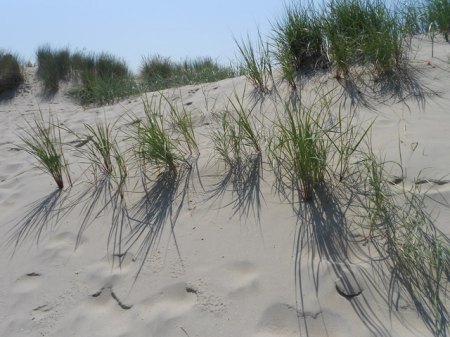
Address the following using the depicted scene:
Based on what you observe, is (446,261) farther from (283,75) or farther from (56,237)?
(283,75)

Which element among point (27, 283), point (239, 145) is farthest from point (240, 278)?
point (27, 283)

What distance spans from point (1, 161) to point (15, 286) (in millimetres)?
2044

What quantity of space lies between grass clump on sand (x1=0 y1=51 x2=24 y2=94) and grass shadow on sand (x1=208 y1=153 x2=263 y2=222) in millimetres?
7121

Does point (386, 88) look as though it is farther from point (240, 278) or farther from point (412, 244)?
point (240, 278)

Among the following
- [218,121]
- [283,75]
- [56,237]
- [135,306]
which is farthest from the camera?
[283,75]

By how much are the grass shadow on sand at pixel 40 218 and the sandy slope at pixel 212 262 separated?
0.04 feet

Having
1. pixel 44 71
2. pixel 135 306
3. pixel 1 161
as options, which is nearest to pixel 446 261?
pixel 135 306

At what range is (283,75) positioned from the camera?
153 inches

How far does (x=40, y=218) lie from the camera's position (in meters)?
2.89

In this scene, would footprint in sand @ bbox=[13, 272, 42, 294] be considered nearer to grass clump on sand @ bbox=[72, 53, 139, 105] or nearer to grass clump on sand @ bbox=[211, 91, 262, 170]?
grass clump on sand @ bbox=[211, 91, 262, 170]

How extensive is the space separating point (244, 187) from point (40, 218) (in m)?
1.34

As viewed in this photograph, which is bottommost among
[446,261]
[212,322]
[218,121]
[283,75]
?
[212,322]

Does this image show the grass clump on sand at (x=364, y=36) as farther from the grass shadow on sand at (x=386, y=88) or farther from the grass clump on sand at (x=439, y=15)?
the grass clump on sand at (x=439, y=15)

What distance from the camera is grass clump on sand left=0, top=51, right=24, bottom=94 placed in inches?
332
